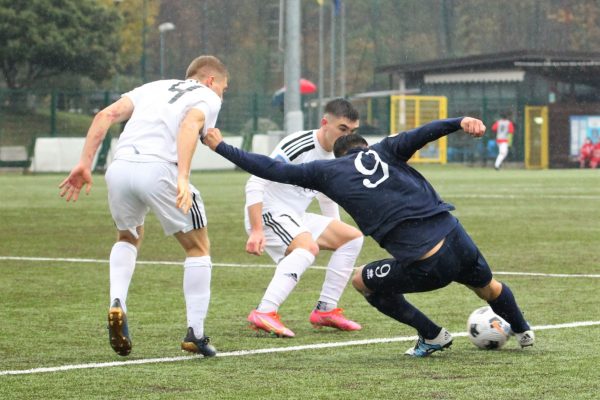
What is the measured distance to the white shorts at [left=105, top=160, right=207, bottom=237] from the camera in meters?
7.27

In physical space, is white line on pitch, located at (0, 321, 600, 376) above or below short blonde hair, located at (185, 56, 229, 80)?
below

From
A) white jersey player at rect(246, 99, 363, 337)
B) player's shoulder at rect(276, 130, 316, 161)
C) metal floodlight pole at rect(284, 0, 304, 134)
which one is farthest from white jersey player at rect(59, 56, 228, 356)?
metal floodlight pole at rect(284, 0, 304, 134)

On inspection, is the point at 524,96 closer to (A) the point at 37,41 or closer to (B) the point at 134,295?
(A) the point at 37,41

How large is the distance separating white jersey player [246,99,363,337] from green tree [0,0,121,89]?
51845 millimetres

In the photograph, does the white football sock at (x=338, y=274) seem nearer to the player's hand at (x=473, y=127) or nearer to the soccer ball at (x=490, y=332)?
the soccer ball at (x=490, y=332)

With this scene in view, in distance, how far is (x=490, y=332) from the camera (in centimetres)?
749

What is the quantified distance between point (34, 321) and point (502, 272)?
15.6 feet

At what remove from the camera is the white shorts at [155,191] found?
23.9 feet

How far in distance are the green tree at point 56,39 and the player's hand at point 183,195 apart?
53767 millimetres

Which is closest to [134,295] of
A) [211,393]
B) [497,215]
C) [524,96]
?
[211,393]

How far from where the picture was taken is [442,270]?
704cm

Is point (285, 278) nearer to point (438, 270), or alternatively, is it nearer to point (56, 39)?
point (438, 270)

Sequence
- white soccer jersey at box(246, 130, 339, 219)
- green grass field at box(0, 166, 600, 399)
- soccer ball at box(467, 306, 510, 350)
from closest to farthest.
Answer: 1. green grass field at box(0, 166, 600, 399)
2. soccer ball at box(467, 306, 510, 350)
3. white soccer jersey at box(246, 130, 339, 219)

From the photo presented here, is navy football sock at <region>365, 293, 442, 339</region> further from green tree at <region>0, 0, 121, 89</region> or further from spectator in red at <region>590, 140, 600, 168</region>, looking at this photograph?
green tree at <region>0, 0, 121, 89</region>
